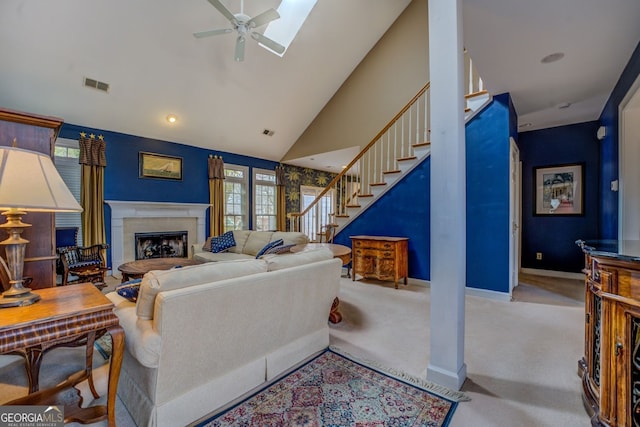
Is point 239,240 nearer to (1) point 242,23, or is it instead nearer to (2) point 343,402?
(1) point 242,23

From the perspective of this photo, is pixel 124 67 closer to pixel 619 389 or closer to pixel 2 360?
pixel 2 360

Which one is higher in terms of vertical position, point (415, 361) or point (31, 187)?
point (31, 187)

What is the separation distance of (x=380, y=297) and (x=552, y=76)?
3.15 m

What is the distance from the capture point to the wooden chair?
Result: 3.71 m


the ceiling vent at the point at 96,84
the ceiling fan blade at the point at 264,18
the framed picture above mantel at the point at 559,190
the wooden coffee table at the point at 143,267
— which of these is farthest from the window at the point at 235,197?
the framed picture above mantel at the point at 559,190

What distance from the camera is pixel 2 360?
2.19 metres

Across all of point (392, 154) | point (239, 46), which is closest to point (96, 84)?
point (239, 46)

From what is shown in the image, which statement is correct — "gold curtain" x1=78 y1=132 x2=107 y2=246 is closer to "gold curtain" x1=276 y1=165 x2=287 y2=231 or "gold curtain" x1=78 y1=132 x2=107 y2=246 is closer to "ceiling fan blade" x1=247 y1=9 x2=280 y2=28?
"ceiling fan blade" x1=247 y1=9 x2=280 y2=28

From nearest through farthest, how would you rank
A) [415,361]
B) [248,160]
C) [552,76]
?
[415,361], [552,76], [248,160]

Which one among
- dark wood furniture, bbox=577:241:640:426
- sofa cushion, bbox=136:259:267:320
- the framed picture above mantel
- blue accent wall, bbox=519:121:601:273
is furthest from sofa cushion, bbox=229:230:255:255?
the framed picture above mantel

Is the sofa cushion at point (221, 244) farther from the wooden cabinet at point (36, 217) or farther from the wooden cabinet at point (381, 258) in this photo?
the wooden cabinet at point (36, 217)

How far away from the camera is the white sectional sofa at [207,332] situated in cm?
136

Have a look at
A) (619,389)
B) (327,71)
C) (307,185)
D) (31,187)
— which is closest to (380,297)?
(619,389)

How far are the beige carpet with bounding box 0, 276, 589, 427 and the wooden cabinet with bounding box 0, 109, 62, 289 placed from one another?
2.50 ft
